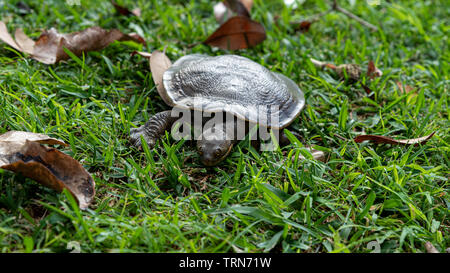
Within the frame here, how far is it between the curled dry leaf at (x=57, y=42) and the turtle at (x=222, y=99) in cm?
76

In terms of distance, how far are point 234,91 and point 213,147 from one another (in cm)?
51

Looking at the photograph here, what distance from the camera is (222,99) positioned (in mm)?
2705

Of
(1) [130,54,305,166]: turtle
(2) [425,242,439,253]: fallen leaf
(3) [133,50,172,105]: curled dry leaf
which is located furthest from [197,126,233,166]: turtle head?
(2) [425,242,439,253]: fallen leaf

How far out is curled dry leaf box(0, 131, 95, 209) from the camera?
1.99 meters

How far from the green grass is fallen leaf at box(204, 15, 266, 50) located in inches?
4.2

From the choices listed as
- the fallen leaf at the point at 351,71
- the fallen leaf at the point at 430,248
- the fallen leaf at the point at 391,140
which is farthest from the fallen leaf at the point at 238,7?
the fallen leaf at the point at 430,248

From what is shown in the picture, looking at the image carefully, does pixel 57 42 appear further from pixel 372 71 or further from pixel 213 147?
pixel 372 71

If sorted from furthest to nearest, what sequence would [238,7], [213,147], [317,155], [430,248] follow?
[238,7] < [317,155] < [213,147] < [430,248]

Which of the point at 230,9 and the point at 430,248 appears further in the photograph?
the point at 230,9

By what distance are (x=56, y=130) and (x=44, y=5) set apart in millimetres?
2191

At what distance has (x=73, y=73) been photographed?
125 inches

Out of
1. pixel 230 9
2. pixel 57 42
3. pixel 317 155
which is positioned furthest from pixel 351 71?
pixel 57 42

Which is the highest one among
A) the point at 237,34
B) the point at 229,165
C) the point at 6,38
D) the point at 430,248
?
the point at 6,38
